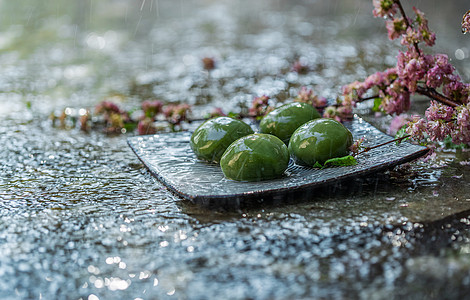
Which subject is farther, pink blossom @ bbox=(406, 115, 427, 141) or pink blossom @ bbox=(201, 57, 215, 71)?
pink blossom @ bbox=(201, 57, 215, 71)

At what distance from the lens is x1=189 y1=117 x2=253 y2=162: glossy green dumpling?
130 cm

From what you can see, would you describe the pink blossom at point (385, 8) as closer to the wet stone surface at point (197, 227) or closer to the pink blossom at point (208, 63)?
the wet stone surface at point (197, 227)

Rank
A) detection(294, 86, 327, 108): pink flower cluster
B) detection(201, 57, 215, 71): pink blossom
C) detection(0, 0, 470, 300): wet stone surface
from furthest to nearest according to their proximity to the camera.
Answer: detection(201, 57, 215, 71): pink blossom, detection(294, 86, 327, 108): pink flower cluster, detection(0, 0, 470, 300): wet stone surface

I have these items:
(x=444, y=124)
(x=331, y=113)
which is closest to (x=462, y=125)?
(x=444, y=124)

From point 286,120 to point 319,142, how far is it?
0.17 metres

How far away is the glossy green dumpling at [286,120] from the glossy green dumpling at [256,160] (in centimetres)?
16

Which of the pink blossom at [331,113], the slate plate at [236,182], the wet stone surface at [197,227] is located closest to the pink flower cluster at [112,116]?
the wet stone surface at [197,227]

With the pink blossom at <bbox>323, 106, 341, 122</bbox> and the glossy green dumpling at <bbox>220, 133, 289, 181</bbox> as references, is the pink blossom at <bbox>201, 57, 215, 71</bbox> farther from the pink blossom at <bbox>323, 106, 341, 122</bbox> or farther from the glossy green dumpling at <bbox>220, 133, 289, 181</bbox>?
the glossy green dumpling at <bbox>220, 133, 289, 181</bbox>

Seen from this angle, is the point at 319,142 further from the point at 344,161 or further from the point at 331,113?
the point at 331,113

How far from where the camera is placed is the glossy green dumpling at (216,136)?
1.30 metres

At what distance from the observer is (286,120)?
1349 millimetres

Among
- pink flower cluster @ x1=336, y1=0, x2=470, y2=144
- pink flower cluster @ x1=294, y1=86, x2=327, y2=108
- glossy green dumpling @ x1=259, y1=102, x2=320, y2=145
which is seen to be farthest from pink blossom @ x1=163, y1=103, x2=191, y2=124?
pink flower cluster @ x1=336, y1=0, x2=470, y2=144

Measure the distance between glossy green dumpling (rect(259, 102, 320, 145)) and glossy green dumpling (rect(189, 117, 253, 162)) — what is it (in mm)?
61

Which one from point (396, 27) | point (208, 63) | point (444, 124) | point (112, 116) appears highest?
point (396, 27)
